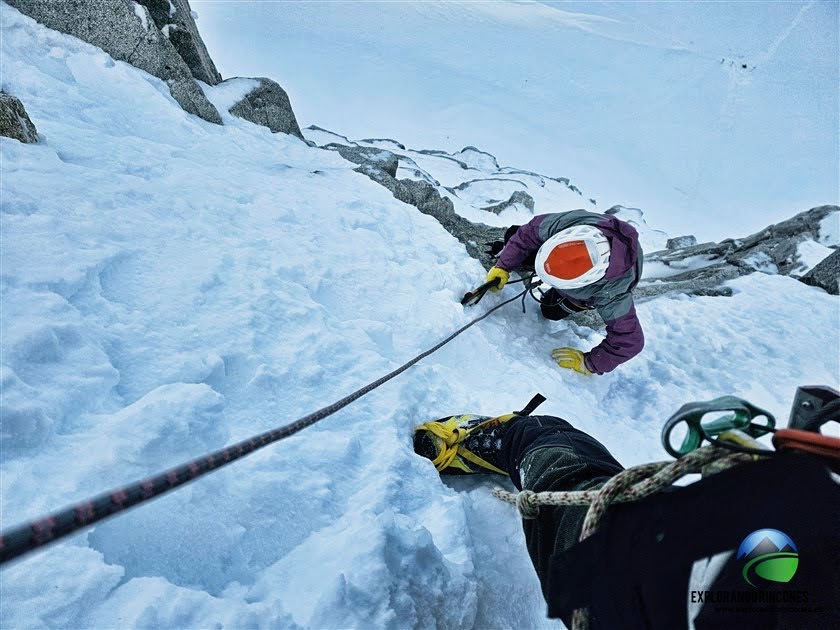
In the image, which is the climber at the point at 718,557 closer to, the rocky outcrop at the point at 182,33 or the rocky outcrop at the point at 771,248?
the rocky outcrop at the point at 182,33

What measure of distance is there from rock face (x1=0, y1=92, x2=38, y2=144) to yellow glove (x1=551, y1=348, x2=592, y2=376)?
3786 mm

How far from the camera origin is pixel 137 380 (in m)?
1.70

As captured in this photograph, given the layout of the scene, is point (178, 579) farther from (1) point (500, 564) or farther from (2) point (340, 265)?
(2) point (340, 265)

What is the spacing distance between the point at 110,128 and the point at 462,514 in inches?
150

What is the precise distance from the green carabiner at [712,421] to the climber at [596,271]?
2.27 m

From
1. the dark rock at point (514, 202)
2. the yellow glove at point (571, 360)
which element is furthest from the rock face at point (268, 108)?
the dark rock at point (514, 202)

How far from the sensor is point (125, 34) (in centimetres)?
491

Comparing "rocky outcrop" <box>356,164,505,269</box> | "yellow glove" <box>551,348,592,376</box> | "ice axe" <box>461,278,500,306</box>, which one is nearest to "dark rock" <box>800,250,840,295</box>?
"rocky outcrop" <box>356,164,505,269</box>

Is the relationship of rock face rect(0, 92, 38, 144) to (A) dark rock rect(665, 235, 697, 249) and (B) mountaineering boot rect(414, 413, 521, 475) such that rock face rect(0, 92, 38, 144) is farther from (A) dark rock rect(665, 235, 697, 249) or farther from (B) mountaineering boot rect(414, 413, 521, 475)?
(A) dark rock rect(665, 235, 697, 249)

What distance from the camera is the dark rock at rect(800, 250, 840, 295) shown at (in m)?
6.66

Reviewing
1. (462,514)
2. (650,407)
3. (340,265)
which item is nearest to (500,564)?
(462,514)

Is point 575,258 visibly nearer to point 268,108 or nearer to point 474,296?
point 474,296

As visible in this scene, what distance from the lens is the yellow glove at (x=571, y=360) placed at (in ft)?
11.8

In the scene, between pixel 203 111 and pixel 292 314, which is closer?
pixel 292 314
